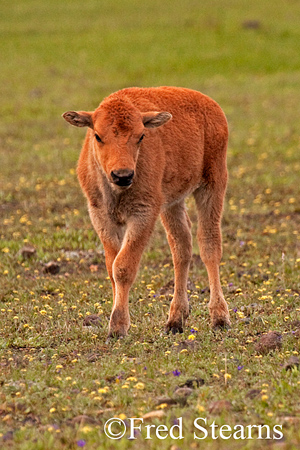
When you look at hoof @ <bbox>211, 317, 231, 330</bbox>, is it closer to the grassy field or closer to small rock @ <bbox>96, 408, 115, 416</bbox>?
the grassy field

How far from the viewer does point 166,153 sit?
7.54 meters

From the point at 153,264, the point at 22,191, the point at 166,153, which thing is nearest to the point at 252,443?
the point at 166,153

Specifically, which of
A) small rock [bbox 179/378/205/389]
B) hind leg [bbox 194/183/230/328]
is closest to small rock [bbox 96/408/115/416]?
small rock [bbox 179/378/205/389]

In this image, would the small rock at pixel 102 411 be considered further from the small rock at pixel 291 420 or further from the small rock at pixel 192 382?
the small rock at pixel 291 420

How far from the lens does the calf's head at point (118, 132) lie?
21.4ft

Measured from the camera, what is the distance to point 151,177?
7.11 metres

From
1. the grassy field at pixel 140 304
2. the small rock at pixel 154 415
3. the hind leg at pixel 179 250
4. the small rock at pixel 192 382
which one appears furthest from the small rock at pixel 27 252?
the small rock at pixel 154 415

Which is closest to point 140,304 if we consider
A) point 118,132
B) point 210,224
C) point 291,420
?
point 210,224

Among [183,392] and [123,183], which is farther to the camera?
[123,183]

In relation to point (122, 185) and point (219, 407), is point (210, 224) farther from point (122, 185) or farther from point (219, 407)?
point (219, 407)

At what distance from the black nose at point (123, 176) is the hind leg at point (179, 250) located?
1.86m

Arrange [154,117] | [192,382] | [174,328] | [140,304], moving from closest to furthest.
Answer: [192,382] → [154,117] → [174,328] → [140,304]

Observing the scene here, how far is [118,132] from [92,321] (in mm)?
2051

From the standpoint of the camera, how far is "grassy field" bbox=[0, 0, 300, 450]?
4.91 meters
